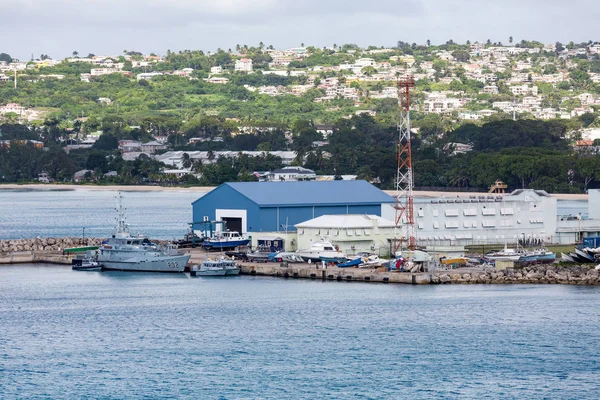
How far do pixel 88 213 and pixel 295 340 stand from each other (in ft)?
234

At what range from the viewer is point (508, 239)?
61.2 metres

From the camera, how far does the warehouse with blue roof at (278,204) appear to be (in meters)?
60.2

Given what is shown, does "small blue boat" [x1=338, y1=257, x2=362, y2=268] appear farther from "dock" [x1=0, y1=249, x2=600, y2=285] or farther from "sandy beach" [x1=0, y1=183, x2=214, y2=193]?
"sandy beach" [x1=0, y1=183, x2=214, y2=193]

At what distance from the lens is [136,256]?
5666 centimetres

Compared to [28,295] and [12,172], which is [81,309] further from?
[12,172]

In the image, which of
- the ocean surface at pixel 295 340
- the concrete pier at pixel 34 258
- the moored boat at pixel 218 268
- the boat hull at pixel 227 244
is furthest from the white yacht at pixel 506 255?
the concrete pier at pixel 34 258

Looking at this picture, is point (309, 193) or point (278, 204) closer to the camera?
point (278, 204)

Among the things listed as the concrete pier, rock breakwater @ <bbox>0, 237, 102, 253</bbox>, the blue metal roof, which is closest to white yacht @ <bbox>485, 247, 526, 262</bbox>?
the blue metal roof

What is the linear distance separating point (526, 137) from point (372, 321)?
112 metres

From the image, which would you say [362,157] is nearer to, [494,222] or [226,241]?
[494,222]

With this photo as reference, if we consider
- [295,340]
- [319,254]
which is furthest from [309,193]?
[295,340]

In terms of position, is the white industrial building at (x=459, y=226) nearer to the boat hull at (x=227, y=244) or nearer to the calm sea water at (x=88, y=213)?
the boat hull at (x=227, y=244)

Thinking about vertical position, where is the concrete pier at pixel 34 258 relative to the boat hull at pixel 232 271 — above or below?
above

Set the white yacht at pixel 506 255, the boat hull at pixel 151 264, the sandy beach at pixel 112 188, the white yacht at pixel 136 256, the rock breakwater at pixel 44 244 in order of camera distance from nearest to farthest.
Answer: the white yacht at pixel 506 255 → the boat hull at pixel 151 264 → the white yacht at pixel 136 256 → the rock breakwater at pixel 44 244 → the sandy beach at pixel 112 188
